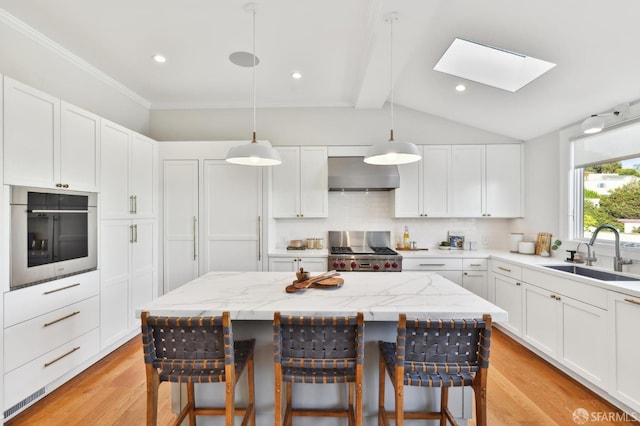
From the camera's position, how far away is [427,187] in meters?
3.89

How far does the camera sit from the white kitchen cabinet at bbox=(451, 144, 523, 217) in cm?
383

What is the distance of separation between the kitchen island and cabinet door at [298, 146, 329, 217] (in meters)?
1.90

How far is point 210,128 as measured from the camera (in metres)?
4.11

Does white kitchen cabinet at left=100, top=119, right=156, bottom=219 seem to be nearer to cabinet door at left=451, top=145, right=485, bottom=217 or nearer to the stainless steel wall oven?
the stainless steel wall oven

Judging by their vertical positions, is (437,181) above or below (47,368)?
above

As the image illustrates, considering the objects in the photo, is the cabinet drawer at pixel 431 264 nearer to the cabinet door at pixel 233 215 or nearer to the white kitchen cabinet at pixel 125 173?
the cabinet door at pixel 233 215

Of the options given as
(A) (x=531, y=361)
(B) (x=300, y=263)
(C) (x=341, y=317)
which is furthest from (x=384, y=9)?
(A) (x=531, y=361)

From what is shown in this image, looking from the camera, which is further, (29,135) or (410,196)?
(410,196)

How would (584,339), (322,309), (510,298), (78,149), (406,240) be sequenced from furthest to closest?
(406,240) → (510,298) → (78,149) → (584,339) → (322,309)

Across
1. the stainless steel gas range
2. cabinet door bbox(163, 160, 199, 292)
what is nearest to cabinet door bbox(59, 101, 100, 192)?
cabinet door bbox(163, 160, 199, 292)

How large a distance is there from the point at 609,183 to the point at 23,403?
518cm

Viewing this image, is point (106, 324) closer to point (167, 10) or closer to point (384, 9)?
point (167, 10)

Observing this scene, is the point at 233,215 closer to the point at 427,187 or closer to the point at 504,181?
the point at 427,187

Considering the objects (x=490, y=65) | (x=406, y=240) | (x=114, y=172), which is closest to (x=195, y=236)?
(x=114, y=172)
